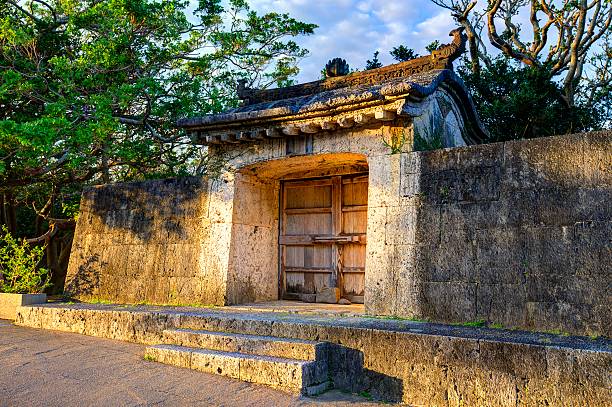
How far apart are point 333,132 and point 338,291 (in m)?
2.84

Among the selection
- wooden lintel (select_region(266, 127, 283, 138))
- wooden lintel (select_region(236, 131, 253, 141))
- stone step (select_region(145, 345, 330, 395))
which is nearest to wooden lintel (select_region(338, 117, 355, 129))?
wooden lintel (select_region(266, 127, 283, 138))

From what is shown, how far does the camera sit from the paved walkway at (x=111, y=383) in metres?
4.76

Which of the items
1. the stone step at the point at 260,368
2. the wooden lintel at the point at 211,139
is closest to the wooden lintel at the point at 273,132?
the wooden lintel at the point at 211,139

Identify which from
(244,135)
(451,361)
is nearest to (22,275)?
(244,135)

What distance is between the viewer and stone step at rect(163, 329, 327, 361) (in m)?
5.29

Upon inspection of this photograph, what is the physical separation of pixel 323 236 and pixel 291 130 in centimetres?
219

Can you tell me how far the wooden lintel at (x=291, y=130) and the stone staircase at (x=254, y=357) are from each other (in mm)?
3289

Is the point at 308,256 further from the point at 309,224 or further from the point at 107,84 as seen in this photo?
the point at 107,84

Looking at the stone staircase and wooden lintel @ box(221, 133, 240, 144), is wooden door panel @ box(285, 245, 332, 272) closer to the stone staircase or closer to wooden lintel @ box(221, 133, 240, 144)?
wooden lintel @ box(221, 133, 240, 144)

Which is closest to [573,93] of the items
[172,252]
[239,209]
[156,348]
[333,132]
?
[333,132]

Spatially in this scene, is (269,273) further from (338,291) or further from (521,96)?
(521,96)

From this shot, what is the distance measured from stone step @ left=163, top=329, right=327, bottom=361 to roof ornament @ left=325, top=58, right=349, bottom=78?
5207 mm

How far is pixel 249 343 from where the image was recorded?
5.68 meters

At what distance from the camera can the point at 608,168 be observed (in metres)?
5.25
